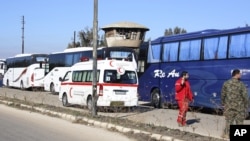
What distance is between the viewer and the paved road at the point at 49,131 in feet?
38.4

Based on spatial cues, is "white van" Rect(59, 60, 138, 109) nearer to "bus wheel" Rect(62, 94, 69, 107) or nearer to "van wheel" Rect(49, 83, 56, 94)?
"bus wheel" Rect(62, 94, 69, 107)

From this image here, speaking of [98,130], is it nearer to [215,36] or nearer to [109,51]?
[215,36]

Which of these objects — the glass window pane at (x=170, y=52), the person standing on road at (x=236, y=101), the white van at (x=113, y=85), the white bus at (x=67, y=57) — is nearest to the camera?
the person standing on road at (x=236, y=101)

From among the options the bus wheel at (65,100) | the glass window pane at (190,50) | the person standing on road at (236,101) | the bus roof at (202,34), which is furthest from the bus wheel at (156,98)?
the person standing on road at (236,101)

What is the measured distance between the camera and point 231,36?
17.4 m

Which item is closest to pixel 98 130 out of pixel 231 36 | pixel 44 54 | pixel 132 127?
pixel 132 127

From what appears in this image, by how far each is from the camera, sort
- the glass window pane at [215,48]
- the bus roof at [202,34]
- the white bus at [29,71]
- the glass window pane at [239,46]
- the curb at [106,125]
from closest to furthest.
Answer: the curb at [106,125]
the glass window pane at [239,46]
the bus roof at [202,34]
the glass window pane at [215,48]
the white bus at [29,71]

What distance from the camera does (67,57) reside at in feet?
107

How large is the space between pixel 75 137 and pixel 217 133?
3.91 metres

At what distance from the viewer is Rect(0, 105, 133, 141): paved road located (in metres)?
11.7

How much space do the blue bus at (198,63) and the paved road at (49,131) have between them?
4.26 metres

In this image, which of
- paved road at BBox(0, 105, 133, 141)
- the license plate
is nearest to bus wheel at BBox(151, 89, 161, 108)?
the license plate

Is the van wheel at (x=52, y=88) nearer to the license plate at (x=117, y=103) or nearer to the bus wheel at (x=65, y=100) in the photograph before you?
the bus wheel at (x=65, y=100)

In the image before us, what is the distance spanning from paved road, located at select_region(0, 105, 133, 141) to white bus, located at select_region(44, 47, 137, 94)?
10181mm
